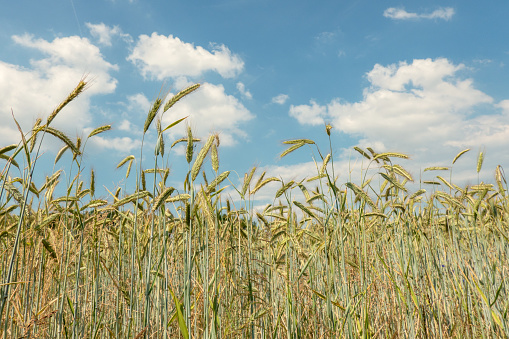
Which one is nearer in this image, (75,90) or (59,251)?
(75,90)

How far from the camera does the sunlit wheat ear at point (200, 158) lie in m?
2.00

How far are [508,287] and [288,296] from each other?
225 cm

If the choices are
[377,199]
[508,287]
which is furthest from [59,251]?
[508,287]

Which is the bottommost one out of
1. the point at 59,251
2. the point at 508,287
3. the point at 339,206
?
the point at 508,287

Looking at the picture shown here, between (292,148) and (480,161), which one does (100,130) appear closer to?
(292,148)

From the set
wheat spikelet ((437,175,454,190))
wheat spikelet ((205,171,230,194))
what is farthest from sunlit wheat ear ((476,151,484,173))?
wheat spikelet ((205,171,230,194))

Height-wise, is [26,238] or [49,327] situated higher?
[26,238]

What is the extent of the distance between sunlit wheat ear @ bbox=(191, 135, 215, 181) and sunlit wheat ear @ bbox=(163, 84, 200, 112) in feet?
0.99

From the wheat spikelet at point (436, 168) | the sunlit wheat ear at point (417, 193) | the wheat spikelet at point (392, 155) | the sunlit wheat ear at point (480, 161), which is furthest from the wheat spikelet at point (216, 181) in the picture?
the sunlit wheat ear at point (480, 161)

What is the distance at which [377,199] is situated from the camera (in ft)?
9.64

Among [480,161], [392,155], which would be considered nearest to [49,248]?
[392,155]

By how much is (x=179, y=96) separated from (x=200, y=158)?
36 cm

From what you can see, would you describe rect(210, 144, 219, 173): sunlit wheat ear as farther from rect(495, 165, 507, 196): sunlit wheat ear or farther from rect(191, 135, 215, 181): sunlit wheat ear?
rect(495, 165, 507, 196): sunlit wheat ear

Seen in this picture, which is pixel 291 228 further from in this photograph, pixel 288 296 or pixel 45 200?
pixel 45 200
